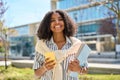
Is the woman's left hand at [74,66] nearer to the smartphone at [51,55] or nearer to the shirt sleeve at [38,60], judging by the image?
the smartphone at [51,55]

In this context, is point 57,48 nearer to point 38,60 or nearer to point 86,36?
point 38,60

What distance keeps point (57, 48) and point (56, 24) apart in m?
0.25

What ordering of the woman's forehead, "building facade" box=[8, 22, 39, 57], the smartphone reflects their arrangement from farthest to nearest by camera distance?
"building facade" box=[8, 22, 39, 57], the woman's forehead, the smartphone

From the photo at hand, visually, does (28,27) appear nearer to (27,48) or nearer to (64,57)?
(27,48)

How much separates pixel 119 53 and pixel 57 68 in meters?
36.3

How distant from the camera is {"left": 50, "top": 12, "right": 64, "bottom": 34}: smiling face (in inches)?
142

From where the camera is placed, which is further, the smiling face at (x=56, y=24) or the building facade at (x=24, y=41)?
the building facade at (x=24, y=41)

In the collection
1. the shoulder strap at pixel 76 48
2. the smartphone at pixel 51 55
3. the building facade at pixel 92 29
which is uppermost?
the shoulder strap at pixel 76 48

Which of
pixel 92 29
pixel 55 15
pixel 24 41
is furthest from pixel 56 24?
pixel 24 41

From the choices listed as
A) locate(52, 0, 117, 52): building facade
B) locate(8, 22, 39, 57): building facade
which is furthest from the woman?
locate(8, 22, 39, 57): building facade

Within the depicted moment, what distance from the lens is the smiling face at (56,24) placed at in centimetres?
361

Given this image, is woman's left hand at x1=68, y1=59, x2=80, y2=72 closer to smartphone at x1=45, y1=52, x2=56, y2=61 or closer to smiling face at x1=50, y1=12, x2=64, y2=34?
smartphone at x1=45, y1=52, x2=56, y2=61

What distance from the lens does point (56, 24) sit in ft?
11.9

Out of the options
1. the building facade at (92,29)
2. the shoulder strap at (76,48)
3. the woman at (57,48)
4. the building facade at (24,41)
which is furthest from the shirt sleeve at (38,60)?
the building facade at (24,41)
